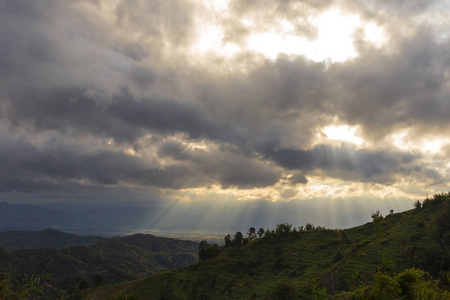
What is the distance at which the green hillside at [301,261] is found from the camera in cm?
9888

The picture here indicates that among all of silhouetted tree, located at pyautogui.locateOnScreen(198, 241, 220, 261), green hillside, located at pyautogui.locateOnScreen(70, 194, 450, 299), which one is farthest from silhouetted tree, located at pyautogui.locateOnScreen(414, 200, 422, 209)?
silhouetted tree, located at pyautogui.locateOnScreen(198, 241, 220, 261)

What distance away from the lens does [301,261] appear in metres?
141

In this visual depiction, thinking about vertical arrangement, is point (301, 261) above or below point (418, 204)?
below

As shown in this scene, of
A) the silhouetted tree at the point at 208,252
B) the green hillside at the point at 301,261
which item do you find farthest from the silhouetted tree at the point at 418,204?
the silhouetted tree at the point at 208,252

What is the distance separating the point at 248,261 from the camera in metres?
160

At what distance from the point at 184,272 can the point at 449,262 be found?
132 meters

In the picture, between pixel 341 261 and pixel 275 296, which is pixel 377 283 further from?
pixel 341 261

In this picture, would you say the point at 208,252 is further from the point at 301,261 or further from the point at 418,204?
the point at 418,204

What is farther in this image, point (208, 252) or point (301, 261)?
point (208, 252)

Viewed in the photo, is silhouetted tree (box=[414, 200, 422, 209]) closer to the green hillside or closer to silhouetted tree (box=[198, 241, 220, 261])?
the green hillside

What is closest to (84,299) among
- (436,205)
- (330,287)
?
(330,287)

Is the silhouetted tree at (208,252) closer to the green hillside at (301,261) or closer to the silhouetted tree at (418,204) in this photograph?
the green hillside at (301,261)

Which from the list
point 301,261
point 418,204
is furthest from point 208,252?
point 418,204

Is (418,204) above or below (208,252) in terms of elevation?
above
